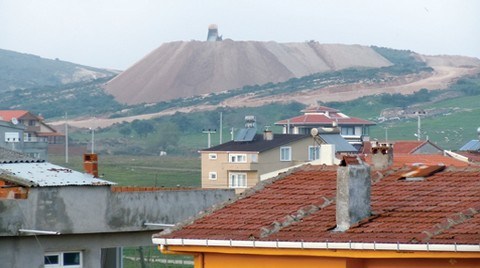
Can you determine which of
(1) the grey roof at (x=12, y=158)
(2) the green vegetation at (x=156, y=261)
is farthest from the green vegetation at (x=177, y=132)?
(1) the grey roof at (x=12, y=158)

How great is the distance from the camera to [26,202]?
18.8 meters

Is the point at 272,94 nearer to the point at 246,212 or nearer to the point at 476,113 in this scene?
the point at 476,113

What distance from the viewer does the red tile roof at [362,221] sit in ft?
36.7

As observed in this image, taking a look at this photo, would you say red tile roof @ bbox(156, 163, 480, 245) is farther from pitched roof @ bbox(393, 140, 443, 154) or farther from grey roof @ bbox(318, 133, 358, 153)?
pitched roof @ bbox(393, 140, 443, 154)

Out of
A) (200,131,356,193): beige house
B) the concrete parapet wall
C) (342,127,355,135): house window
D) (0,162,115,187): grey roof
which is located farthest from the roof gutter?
(342,127,355,135): house window

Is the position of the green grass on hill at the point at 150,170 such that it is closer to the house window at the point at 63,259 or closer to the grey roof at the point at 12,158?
the grey roof at the point at 12,158

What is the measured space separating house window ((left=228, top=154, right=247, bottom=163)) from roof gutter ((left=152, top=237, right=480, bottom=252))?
220 feet

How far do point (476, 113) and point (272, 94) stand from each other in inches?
2045

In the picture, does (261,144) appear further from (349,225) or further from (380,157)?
(349,225)

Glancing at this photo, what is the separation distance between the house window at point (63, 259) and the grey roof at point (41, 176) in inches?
31.8

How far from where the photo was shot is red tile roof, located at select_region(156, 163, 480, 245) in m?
11.2

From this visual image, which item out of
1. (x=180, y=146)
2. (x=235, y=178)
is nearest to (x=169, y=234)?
(x=235, y=178)

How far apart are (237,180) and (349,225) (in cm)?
6831

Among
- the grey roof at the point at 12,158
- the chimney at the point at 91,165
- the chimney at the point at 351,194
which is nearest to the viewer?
the chimney at the point at 351,194
